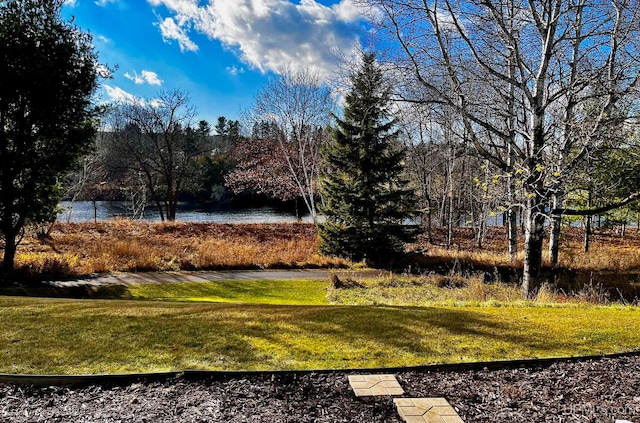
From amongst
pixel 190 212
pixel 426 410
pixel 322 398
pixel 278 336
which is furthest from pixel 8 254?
pixel 190 212

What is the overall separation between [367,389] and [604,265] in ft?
42.9

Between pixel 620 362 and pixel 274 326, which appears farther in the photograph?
pixel 274 326

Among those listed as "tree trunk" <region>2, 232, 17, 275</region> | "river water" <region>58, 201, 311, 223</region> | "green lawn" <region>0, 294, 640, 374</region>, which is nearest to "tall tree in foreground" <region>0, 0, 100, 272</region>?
"tree trunk" <region>2, 232, 17, 275</region>

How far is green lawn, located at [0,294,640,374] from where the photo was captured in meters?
3.56

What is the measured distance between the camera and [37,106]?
9.01 meters

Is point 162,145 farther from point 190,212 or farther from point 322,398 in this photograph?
point 322,398

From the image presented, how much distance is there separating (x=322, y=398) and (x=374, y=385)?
1.45 feet

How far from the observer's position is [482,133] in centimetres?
1118

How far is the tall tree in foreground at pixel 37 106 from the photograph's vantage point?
8.70 m

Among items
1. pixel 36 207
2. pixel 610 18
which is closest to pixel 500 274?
pixel 610 18

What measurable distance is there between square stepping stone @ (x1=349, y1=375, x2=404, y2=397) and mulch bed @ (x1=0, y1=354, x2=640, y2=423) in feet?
0.20

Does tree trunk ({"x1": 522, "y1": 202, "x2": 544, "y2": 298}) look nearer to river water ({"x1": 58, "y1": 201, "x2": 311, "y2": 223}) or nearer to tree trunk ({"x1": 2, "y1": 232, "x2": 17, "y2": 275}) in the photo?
tree trunk ({"x1": 2, "y1": 232, "x2": 17, "y2": 275})

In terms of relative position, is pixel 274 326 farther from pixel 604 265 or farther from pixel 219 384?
pixel 604 265

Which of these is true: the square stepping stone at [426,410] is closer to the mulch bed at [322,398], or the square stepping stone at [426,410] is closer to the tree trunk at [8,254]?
the mulch bed at [322,398]
